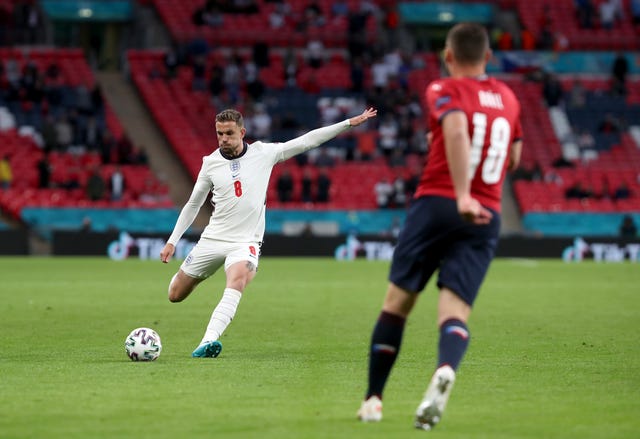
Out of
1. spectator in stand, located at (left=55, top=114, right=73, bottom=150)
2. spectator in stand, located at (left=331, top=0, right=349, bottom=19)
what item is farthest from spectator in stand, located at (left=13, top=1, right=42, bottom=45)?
spectator in stand, located at (left=331, top=0, right=349, bottom=19)

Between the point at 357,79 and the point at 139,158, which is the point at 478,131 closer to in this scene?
the point at 139,158

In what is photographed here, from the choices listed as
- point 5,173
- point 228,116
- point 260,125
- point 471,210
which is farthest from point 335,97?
point 471,210

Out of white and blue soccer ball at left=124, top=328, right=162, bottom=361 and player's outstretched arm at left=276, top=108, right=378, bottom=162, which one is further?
player's outstretched arm at left=276, top=108, right=378, bottom=162

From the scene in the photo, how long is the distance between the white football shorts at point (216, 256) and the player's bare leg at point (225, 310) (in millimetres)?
94

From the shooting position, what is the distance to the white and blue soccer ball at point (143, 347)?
34.8 ft

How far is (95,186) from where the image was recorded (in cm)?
3497

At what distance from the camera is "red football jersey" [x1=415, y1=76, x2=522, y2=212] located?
7105mm

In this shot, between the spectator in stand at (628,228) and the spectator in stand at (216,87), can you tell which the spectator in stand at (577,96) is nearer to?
the spectator in stand at (628,228)

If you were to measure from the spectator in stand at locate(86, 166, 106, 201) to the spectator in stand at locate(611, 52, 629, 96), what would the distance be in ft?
58.7

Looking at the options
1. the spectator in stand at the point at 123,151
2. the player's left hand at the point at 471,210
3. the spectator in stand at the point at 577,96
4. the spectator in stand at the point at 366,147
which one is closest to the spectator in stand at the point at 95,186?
the spectator in stand at the point at 123,151

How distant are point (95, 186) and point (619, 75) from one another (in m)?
18.7

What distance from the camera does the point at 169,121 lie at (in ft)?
129

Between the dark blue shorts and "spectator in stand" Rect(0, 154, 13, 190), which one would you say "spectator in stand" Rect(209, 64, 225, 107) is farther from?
the dark blue shorts

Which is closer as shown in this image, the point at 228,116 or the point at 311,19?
the point at 228,116
